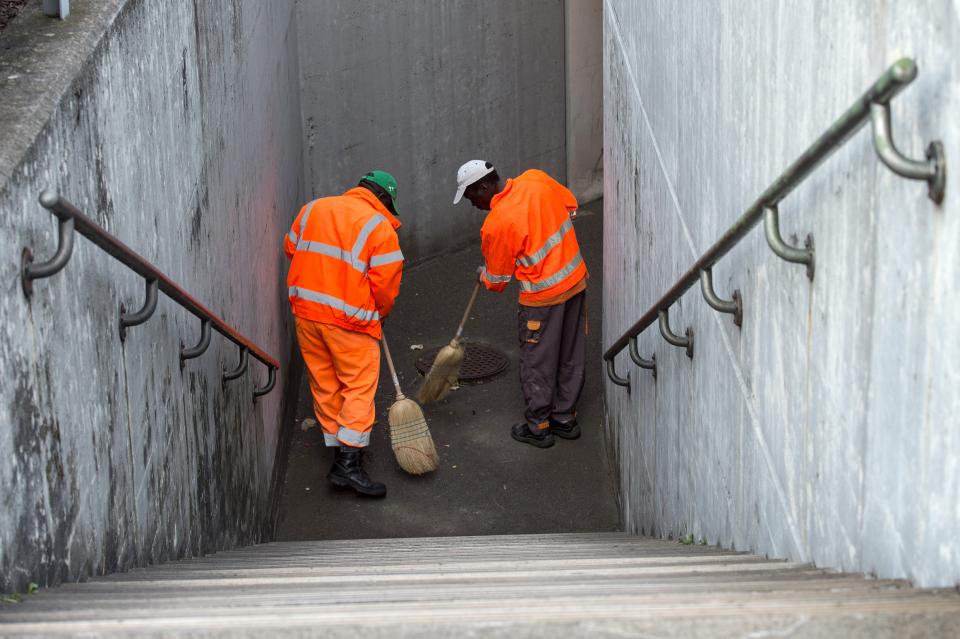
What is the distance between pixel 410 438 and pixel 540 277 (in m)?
1.23

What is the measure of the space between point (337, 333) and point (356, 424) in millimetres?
555

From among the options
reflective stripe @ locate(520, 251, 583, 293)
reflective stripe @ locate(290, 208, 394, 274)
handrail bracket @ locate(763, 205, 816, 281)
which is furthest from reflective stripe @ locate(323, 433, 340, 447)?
handrail bracket @ locate(763, 205, 816, 281)

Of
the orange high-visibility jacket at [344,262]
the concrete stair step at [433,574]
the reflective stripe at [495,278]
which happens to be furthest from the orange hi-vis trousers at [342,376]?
the concrete stair step at [433,574]

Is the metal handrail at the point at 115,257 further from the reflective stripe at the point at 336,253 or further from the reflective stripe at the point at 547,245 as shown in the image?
the reflective stripe at the point at 547,245

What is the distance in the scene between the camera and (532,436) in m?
7.68

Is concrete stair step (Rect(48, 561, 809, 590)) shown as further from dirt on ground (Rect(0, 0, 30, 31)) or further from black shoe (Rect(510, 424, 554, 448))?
black shoe (Rect(510, 424, 554, 448))

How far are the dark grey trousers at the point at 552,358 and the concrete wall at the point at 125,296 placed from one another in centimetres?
179

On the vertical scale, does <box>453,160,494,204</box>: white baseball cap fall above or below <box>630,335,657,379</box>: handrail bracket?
above

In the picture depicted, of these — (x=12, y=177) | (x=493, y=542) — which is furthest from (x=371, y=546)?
(x=12, y=177)

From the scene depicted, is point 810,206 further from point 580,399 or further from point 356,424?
point 580,399

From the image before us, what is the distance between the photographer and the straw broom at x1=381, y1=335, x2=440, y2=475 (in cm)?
707

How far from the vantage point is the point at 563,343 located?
300 inches

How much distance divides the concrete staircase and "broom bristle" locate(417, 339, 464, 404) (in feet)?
13.3

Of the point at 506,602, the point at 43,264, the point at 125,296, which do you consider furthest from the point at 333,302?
the point at 506,602
